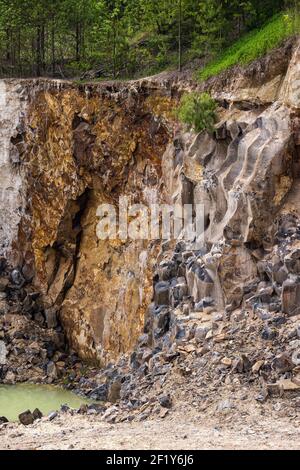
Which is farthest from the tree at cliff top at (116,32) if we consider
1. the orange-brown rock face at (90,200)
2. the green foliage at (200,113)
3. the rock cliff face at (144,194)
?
the green foliage at (200,113)

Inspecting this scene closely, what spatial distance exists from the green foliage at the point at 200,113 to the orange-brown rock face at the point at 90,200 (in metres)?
3.48

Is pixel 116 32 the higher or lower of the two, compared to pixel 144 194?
higher

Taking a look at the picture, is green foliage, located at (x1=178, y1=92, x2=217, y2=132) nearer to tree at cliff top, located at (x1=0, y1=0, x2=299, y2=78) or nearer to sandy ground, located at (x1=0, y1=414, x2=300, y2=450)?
tree at cliff top, located at (x1=0, y1=0, x2=299, y2=78)

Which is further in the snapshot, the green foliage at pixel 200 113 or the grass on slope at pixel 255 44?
the grass on slope at pixel 255 44

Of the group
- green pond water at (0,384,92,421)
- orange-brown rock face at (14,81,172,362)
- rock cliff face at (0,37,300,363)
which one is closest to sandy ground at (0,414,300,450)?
rock cliff face at (0,37,300,363)

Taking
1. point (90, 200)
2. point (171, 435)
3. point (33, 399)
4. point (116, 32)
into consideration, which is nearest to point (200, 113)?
point (90, 200)

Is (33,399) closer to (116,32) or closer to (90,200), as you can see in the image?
(90,200)

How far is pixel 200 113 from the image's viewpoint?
22.8m

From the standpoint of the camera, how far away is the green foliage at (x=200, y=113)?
22.8 m

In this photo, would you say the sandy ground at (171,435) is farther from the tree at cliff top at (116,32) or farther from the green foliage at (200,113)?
the tree at cliff top at (116,32)

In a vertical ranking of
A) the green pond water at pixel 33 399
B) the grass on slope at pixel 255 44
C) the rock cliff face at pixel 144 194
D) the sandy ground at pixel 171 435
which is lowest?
the green pond water at pixel 33 399

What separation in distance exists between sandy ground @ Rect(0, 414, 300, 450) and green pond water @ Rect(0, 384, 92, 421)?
758 cm

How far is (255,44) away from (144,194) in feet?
24.7

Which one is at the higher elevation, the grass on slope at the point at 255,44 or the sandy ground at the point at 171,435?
the grass on slope at the point at 255,44
